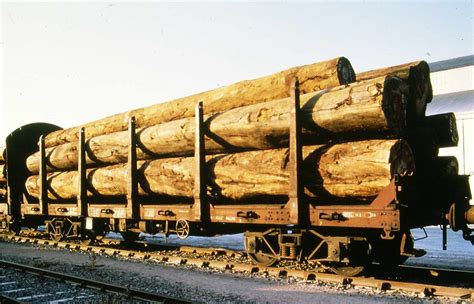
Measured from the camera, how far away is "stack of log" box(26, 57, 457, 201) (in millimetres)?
6574

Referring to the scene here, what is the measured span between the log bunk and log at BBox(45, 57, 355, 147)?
0.03m

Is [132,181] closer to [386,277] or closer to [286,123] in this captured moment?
[286,123]

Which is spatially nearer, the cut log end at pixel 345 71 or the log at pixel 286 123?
the log at pixel 286 123

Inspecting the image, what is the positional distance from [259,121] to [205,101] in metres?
2.15

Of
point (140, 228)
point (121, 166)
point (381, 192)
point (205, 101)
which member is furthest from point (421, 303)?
point (121, 166)

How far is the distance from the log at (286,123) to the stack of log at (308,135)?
0.05 ft

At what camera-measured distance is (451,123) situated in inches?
291

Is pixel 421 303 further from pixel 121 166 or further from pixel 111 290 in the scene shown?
pixel 121 166

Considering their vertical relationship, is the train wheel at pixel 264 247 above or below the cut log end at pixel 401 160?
below

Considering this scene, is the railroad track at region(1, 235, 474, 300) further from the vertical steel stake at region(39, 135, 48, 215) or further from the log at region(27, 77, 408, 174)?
the vertical steel stake at region(39, 135, 48, 215)

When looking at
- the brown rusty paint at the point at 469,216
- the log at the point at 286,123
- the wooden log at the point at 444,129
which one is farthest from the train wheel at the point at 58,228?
the brown rusty paint at the point at 469,216

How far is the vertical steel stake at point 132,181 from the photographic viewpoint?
1000cm

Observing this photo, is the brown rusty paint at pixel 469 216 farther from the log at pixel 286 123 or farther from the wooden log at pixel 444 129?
the log at pixel 286 123

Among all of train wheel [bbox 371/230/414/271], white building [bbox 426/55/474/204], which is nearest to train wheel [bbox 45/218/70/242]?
train wheel [bbox 371/230/414/271]
